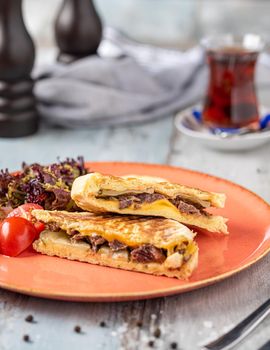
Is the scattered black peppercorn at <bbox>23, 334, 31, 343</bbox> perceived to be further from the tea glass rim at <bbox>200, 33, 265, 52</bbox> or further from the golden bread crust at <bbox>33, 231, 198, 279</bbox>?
the tea glass rim at <bbox>200, 33, 265, 52</bbox>

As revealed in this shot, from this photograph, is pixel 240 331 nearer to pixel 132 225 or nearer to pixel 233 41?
pixel 132 225

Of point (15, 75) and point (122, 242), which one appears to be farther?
point (15, 75)


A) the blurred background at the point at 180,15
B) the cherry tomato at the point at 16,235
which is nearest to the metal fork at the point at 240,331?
the cherry tomato at the point at 16,235

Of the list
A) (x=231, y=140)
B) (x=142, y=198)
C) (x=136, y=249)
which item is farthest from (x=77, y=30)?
(x=136, y=249)

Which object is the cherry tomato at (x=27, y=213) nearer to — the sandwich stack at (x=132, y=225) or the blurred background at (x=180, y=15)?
the sandwich stack at (x=132, y=225)

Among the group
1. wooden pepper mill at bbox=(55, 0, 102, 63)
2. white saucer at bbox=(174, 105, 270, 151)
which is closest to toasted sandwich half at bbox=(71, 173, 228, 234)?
white saucer at bbox=(174, 105, 270, 151)
